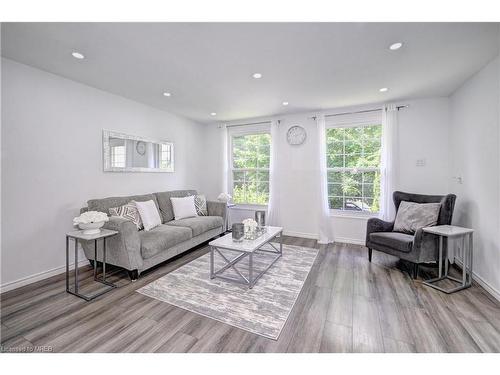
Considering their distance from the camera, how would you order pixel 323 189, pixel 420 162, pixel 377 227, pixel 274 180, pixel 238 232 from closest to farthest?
pixel 238 232
pixel 377 227
pixel 420 162
pixel 323 189
pixel 274 180

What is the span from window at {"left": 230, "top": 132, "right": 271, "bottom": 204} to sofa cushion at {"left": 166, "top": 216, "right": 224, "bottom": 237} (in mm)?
1108

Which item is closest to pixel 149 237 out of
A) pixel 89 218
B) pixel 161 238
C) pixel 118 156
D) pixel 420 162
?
pixel 161 238

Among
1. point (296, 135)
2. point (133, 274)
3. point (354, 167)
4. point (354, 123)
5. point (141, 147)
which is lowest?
point (133, 274)

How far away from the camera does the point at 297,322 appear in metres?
1.80

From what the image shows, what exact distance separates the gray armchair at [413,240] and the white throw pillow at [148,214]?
10.1ft

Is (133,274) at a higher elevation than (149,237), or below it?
below

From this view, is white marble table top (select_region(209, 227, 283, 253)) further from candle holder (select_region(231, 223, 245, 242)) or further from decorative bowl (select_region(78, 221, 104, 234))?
decorative bowl (select_region(78, 221, 104, 234))

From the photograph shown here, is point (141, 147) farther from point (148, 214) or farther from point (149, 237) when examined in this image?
point (149, 237)

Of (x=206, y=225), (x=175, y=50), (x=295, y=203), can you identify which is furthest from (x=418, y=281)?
(x=175, y=50)

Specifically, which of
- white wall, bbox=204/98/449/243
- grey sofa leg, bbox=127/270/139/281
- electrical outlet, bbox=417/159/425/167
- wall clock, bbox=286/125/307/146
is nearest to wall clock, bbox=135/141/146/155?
white wall, bbox=204/98/449/243

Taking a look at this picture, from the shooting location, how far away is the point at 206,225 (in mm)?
3650

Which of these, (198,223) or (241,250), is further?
(198,223)

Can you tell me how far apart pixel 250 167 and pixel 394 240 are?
9.72ft

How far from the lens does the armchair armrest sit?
2.42 m
